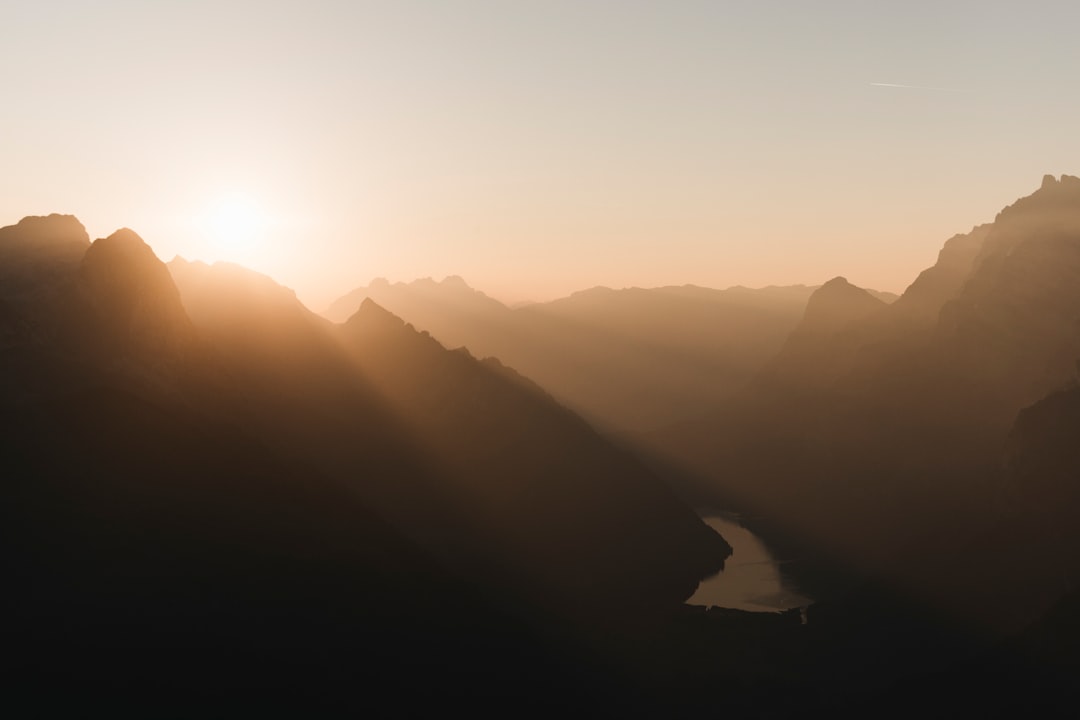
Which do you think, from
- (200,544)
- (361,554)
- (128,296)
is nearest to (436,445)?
(361,554)

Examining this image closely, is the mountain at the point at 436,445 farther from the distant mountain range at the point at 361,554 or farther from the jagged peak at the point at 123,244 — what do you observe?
the jagged peak at the point at 123,244

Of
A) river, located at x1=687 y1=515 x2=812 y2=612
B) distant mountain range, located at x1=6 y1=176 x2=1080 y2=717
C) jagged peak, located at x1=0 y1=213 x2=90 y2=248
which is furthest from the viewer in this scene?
river, located at x1=687 y1=515 x2=812 y2=612

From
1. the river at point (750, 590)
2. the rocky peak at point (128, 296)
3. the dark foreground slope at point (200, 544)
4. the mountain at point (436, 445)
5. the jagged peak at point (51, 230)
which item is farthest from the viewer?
the river at point (750, 590)

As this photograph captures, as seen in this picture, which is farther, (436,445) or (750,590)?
(750,590)

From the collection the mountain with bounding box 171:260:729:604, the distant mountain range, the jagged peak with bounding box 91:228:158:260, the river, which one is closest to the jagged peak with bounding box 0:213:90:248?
the distant mountain range

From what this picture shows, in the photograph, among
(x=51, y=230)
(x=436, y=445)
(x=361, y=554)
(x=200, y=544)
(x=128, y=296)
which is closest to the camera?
(x=200, y=544)

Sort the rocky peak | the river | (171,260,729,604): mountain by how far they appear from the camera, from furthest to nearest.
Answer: the river < (171,260,729,604): mountain < the rocky peak

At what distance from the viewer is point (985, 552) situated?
5679 inches

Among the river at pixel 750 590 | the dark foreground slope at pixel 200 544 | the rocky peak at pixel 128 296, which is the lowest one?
the dark foreground slope at pixel 200 544

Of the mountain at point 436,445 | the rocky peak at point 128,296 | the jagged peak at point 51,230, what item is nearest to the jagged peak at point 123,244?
the rocky peak at point 128,296

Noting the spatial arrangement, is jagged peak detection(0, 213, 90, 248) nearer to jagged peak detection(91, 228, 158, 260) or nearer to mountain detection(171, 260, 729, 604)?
jagged peak detection(91, 228, 158, 260)

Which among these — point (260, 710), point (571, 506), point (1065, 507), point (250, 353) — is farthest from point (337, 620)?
point (1065, 507)

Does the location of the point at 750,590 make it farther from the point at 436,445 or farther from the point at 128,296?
the point at 128,296

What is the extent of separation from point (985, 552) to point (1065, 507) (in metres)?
16.1
